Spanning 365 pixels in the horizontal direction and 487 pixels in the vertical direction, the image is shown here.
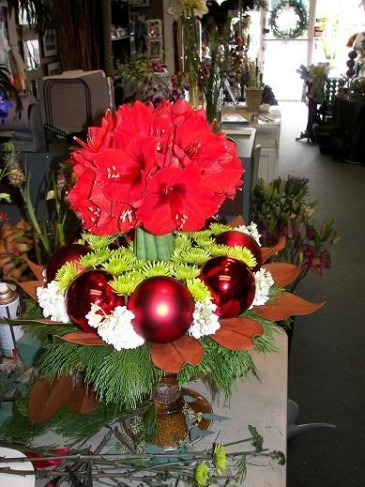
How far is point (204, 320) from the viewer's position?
0.72m

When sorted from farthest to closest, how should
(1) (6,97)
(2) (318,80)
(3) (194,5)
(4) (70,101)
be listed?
(2) (318,80), (4) (70,101), (3) (194,5), (1) (6,97)

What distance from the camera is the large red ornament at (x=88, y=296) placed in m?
0.73

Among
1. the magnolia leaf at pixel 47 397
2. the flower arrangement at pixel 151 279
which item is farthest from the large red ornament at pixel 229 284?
the magnolia leaf at pixel 47 397

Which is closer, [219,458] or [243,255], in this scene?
[219,458]

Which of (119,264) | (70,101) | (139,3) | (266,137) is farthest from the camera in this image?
(139,3)

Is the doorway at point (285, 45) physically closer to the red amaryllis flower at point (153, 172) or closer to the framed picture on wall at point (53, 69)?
the framed picture on wall at point (53, 69)

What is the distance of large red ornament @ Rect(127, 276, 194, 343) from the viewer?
2.29 ft

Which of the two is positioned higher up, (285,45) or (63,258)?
→ (63,258)

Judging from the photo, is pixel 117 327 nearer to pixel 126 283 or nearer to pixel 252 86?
pixel 126 283

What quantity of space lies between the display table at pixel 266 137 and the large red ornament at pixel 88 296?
1989mm

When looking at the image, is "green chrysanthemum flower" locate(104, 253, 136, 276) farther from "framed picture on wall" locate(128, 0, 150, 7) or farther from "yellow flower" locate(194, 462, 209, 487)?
"framed picture on wall" locate(128, 0, 150, 7)

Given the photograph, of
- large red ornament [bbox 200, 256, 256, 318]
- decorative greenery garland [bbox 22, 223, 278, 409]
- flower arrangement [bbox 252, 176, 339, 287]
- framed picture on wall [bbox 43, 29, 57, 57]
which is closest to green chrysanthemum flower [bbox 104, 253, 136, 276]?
decorative greenery garland [bbox 22, 223, 278, 409]

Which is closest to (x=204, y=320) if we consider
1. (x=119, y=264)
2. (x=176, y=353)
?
(x=176, y=353)

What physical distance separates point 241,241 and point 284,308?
13 cm
